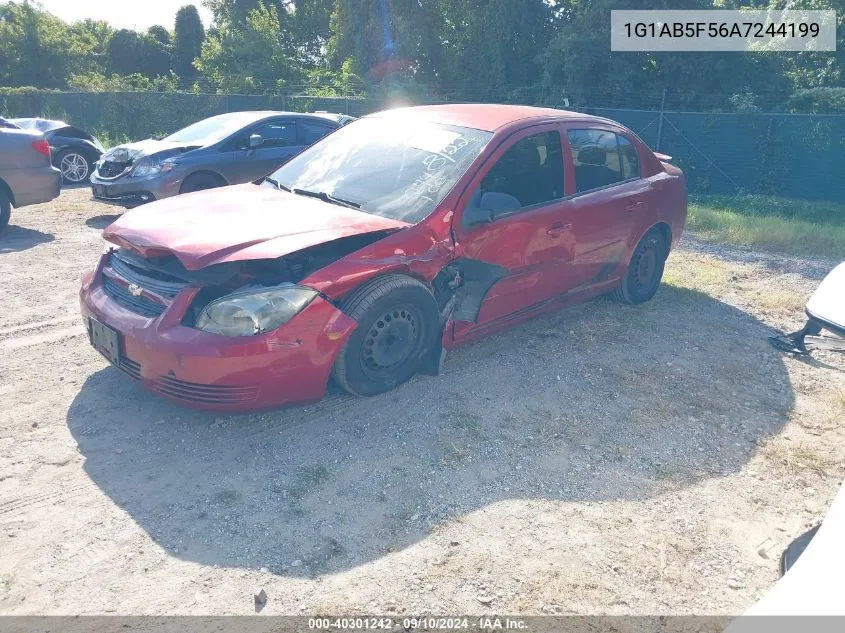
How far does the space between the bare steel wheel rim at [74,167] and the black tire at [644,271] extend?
984 cm

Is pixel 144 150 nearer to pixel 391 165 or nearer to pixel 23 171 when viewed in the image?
pixel 23 171

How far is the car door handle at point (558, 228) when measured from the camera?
4.80 meters

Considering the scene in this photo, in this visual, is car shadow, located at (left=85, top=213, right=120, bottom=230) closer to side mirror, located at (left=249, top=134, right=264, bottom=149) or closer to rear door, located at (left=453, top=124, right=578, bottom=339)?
side mirror, located at (left=249, top=134, right=264, bottom=149)

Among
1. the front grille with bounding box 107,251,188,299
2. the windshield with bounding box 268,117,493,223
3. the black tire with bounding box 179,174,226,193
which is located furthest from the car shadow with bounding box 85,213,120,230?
the front grille with bounding box 107,251,188,299

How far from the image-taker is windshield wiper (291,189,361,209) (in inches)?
172

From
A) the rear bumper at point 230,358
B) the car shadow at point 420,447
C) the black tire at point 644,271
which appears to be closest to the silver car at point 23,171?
the car shadow at point 420,447

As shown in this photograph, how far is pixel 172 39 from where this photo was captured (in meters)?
39.6

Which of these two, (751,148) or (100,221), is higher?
(751,148)

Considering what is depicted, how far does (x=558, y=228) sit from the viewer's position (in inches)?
191

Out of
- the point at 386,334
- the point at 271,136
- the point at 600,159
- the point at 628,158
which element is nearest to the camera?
the point at 386,334

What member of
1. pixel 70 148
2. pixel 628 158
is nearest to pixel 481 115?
pixel 628 158

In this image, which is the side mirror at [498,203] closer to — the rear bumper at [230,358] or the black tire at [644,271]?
the rear bumper at [230,358]

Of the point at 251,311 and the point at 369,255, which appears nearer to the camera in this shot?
the point at 251,311

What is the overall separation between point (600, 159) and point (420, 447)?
115 inches
